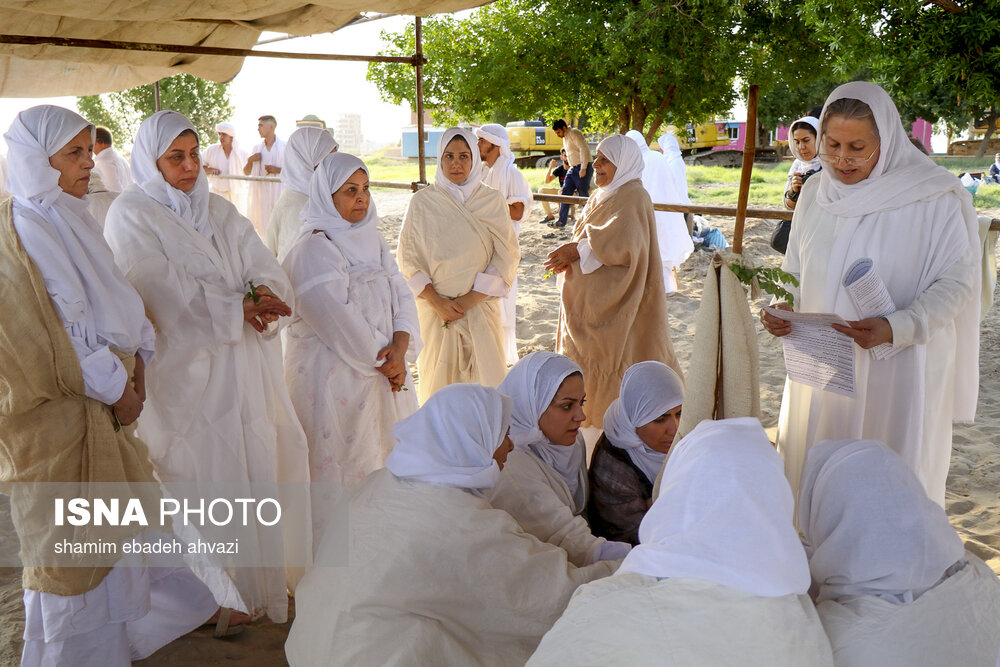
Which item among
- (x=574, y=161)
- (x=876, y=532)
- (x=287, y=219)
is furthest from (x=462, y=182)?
(x=574, y=161)

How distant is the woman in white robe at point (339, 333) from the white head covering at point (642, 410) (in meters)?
1.08

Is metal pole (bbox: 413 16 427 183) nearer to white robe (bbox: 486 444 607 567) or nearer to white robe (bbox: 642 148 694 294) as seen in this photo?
white robe (bbox: 486 444 607 567)

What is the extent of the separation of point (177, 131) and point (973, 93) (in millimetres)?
2659

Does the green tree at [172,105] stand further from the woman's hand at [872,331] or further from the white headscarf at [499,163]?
the woman's hand at [872,331]

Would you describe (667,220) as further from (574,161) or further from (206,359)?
(206,359)

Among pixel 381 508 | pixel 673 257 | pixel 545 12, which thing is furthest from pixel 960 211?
pixel 673 257

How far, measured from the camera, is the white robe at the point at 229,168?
10672 mm

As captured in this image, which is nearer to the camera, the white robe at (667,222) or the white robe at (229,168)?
the white robe at (667,222)

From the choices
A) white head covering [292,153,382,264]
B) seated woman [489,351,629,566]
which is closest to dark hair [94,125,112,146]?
white head covering [292,153,382,264]

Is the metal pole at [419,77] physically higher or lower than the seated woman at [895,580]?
higher

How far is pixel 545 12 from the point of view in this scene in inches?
229

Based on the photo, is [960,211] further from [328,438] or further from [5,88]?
[5,88]

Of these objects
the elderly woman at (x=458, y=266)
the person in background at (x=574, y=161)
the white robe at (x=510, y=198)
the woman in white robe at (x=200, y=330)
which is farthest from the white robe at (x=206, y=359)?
the person in background at (x=574, y=161)

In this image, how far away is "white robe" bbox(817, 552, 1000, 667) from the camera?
61.0 inches
